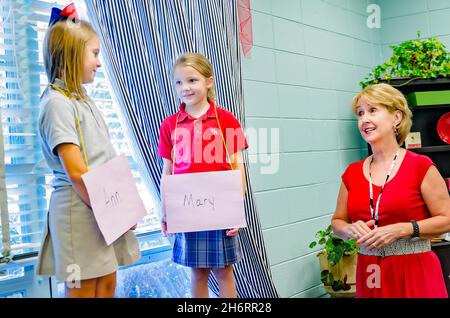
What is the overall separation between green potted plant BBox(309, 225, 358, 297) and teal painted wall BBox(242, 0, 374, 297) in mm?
115

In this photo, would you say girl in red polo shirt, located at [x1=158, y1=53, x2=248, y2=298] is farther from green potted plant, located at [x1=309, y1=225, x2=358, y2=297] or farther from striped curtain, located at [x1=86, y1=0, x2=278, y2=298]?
green potted plant, located at [x1=309, y1=225, x2=358, y2=297]

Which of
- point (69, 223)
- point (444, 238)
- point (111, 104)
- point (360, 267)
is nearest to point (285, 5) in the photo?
point (111, 104)

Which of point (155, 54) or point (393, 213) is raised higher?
point (155, 54)

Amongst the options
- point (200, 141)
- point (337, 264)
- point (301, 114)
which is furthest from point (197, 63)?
point (337, 264)

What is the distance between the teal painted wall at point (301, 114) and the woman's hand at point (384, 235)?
3.37ft

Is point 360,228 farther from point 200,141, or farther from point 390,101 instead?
point 200,141

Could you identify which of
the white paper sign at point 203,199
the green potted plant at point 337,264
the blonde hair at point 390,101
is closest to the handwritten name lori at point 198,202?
the white paper sign at point 203,199

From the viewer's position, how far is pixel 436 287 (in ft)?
3.88

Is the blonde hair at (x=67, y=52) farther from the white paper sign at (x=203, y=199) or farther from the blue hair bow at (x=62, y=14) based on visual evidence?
the white paper sign at (x=203, y=199)

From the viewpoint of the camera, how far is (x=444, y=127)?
101 inches

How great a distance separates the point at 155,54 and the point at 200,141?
0.45m

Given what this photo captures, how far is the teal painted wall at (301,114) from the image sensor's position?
7.24 feet

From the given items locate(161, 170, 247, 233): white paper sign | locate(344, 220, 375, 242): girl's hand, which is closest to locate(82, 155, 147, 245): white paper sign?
locate(161, 170, 247, 233): white paper sign

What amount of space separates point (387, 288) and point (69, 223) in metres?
0.79
